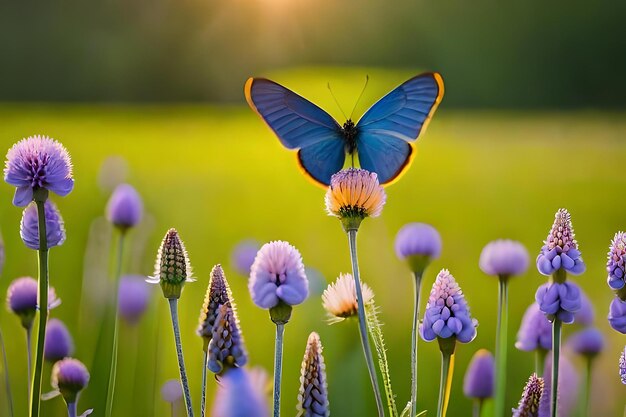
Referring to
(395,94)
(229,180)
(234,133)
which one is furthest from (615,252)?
(234,133)

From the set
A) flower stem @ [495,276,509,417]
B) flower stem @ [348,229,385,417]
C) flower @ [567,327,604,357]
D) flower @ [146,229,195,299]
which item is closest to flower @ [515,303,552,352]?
flower stem @ [495,276,509,417]

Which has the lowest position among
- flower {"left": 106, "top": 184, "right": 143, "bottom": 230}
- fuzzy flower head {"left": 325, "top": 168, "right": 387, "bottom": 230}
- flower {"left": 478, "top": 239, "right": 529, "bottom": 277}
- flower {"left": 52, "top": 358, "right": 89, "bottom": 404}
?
flower {"left": 52, "top": 358, "right": 89, "bottom": 404}

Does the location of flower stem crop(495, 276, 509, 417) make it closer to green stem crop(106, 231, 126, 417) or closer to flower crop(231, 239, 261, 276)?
green stem crop(106, 231, 126, 417)

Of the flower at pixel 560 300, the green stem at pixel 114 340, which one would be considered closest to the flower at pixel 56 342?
the green stem at pixel 114 340

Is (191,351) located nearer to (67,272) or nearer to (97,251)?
(97,251)

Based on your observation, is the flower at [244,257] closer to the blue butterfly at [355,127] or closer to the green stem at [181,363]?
the blue butterfly at [355,127]

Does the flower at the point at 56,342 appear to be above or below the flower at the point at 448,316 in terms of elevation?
below
